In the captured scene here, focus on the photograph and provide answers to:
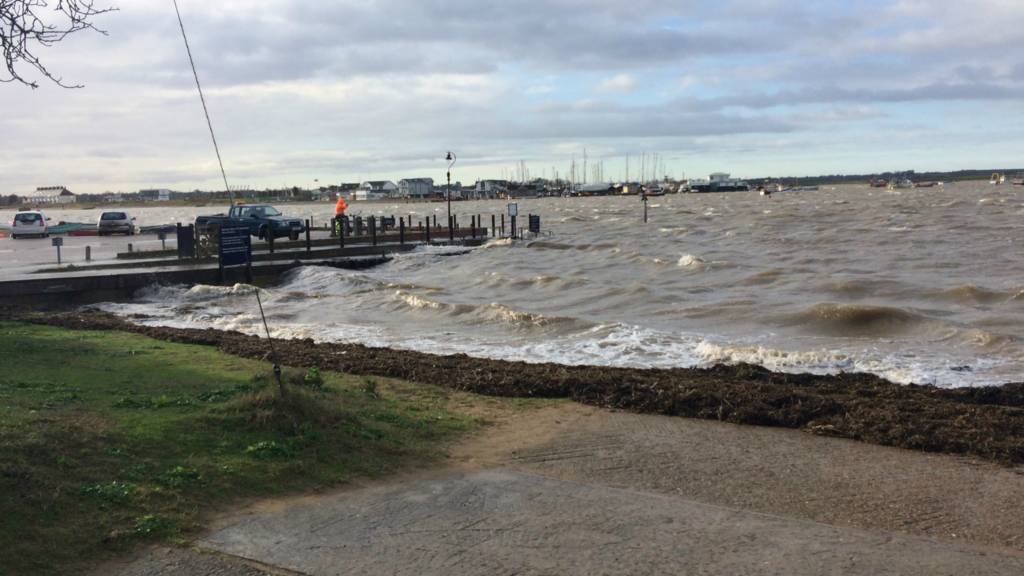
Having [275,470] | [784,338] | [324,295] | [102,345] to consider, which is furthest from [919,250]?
[275,470]

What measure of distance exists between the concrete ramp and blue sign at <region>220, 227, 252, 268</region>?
19265 millimetres

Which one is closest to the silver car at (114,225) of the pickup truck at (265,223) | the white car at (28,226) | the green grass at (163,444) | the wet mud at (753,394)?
the white car at (28,226)

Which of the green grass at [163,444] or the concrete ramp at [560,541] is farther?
the green grass at [163,444]

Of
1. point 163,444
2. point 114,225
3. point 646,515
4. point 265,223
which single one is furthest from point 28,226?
point 646,515

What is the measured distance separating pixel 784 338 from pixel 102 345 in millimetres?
11631

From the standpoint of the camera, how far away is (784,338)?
1623 centimetres

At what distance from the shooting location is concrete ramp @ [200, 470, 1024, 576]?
4879mm

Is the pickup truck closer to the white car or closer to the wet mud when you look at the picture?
the white car

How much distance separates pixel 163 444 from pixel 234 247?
730 inches

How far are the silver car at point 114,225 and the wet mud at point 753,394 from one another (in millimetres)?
40880

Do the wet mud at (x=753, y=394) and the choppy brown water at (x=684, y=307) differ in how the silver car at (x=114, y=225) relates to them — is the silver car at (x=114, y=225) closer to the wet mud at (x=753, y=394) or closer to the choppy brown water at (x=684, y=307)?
the choppy brown water at (x=684, y=307)

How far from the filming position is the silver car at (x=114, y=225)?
50250mm

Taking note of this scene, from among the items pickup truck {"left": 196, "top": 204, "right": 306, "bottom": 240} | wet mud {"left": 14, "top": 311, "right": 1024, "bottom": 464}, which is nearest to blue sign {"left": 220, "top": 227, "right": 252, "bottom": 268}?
wet mud {"left": 14, "top": 311, "right": 1024, "bottom": 464}

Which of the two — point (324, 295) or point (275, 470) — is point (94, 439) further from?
point (324, 295)
